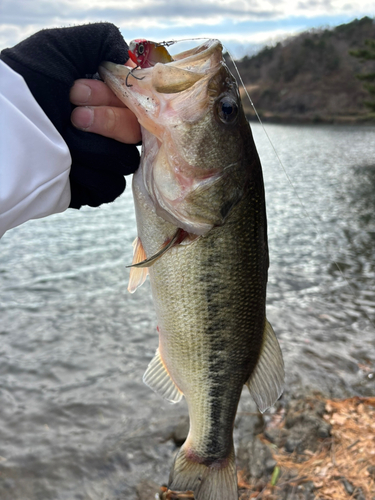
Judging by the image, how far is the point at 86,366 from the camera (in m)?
5.32

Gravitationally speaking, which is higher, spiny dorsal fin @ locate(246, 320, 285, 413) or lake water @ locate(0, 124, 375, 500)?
spiny dorsal fin @ locate(246, 320, 285, 413)

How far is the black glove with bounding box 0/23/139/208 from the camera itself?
1.69 m

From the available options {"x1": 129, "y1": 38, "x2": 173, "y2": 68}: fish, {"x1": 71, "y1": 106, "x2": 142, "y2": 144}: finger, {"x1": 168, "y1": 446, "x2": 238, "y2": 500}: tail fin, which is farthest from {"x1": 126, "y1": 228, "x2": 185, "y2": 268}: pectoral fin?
{"x1": 168, "y1": 446, "x2": 238, "y2": 500}: tail fin

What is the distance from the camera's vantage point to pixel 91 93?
1.82 meters

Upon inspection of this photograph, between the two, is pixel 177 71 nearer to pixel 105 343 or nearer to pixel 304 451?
pixel 304 451

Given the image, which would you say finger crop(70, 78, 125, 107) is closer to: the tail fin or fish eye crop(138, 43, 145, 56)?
fish eye crop(138, 43, 145, 56)

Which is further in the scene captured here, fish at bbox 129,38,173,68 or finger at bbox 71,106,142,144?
finger at bbox 71,106,142,144

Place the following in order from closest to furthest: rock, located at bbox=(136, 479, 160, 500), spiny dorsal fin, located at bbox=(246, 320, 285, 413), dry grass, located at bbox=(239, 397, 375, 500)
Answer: spiny dorsal fin, located at bbox=(246, 320, 285, 413)
dry grass, located at bbox=(239, 397, 375, 500)
rock, located at bbox=(136, 479, 160, 500)

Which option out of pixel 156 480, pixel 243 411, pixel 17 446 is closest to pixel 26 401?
pixel 17 446

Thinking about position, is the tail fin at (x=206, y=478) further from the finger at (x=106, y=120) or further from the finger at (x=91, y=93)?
the finger at (x=91, y=93)

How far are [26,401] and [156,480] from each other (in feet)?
6.11

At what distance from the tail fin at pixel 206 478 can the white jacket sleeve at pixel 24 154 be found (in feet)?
5.18

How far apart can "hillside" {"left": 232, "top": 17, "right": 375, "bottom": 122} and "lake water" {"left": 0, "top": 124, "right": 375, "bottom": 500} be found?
45.5 meters

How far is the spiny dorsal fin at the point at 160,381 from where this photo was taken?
2.35 m
